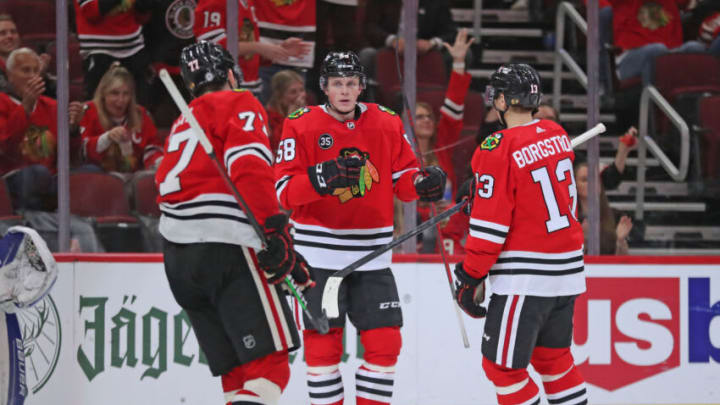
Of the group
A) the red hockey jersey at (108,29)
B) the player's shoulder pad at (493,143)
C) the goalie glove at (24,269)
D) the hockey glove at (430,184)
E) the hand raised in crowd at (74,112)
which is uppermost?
the red hockey jersey at (108,29)

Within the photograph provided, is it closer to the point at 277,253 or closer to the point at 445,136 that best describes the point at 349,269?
the point at 277,253

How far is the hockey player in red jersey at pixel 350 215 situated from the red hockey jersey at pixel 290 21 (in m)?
1.03

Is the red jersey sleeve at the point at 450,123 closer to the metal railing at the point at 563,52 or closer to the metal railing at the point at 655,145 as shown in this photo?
the metal railing at the point at 563,52

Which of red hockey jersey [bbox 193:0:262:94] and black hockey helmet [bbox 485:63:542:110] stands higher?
red hockey jersey [bbox 193:0:262:94]

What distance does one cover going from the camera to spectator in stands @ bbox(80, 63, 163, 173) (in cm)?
442

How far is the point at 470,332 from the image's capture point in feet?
14.3

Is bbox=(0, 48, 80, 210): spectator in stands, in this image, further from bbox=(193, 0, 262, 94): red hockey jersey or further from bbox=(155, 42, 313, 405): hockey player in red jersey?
bbox=(155, 42, 313, 405): hockey player in red jersey

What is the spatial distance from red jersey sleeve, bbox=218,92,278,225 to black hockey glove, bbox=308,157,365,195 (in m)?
0.42

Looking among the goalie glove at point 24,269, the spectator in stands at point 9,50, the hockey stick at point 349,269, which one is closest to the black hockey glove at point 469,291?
the hockey stick at point 349,269

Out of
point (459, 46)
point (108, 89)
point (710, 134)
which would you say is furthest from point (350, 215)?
point (710, 134)

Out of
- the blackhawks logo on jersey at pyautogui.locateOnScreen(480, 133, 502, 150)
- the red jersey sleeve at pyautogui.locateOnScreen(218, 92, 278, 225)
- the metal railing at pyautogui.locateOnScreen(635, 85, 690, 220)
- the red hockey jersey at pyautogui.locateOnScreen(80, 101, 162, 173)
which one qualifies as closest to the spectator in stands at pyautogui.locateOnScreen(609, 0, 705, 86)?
the metal railing at pyautogui.locateOnScreen(635, 85, 690, 220)

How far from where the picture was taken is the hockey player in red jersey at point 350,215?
337 cm

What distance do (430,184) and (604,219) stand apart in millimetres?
1489

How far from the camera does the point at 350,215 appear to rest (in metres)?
3.44
